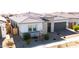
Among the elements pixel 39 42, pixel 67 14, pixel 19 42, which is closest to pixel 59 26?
pixel 67 14

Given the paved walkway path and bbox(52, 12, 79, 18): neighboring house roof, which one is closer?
bbox(52, 12, 79, 18): neighboring house roof

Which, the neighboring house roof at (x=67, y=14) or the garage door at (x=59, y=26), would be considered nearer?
the neighboring house roof at (x=67, y=14)

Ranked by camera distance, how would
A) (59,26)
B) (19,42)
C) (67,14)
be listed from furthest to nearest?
(19,42) → (59,26) → (67,14)

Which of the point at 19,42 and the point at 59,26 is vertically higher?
the point at 59,26

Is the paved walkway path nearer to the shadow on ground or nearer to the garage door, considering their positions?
the shadow on ground

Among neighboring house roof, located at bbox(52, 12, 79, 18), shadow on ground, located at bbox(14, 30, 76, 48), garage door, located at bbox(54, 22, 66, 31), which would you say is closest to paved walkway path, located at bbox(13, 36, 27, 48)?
shadow on ground, located at bbox(14, 30, 76, 48)

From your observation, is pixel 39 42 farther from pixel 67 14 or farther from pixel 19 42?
pixel 67 14

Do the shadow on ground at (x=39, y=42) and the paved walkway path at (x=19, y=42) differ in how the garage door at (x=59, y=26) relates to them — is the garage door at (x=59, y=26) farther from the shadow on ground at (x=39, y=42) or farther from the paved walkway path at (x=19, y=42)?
the paved walkway path at (x=19, y=42)

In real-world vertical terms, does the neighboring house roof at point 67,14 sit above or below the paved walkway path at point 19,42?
above

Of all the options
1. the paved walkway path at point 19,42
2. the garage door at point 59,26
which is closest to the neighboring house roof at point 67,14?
the garage door at point 59,26

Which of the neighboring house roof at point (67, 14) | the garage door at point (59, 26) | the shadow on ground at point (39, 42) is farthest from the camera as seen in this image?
the shadow on ground at point (39, 42)

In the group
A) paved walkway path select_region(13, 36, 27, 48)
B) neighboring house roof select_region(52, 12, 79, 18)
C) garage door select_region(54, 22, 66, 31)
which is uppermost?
neighboring house roof select_region(52, 12, 79, 18)
